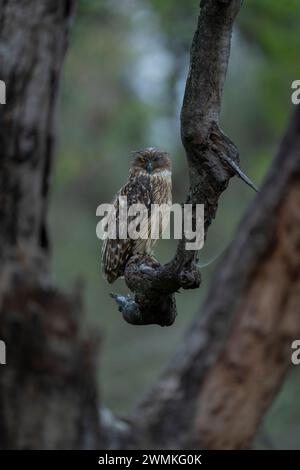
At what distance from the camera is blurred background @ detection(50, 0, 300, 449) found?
Result: 10.7 metres

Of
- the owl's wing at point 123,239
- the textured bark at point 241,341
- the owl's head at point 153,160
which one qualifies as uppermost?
the owl's head at point 153,160

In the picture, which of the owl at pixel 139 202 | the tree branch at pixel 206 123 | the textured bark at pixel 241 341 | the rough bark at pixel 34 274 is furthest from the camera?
the textured bark at pixel 241 341

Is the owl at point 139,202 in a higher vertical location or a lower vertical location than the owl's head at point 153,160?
lower

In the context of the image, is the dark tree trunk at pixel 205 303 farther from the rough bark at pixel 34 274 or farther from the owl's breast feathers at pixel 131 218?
the owl's breast feathers at pixel 131 218

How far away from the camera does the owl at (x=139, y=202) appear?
15.4ft

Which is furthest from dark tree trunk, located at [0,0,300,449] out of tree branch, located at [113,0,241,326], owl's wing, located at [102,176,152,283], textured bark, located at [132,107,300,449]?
tree branch, located at [113,0,241,326]

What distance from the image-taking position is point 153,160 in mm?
4395

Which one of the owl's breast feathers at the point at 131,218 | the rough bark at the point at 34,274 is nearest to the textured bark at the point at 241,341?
the rough bark at the point at 34,274

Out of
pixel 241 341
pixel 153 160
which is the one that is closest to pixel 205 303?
pixel 241 341

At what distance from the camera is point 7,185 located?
6.08m

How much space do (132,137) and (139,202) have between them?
8.24 m

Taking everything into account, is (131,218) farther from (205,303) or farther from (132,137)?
(132,137)
